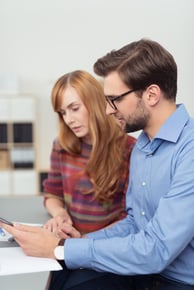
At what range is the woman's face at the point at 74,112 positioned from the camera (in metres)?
1.65

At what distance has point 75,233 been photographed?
147 centimetres

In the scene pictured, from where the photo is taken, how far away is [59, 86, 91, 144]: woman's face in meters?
1.65

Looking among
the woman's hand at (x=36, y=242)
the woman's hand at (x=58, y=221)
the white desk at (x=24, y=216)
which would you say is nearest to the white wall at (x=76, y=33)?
the white desk at (x=24, y=216)

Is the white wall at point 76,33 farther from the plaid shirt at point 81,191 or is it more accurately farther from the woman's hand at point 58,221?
the woman's hand at point 58,221

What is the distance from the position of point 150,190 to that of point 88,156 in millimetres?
590

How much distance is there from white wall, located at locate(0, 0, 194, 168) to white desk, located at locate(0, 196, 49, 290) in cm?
282

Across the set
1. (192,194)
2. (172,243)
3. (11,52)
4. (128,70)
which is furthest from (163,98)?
(11,52)

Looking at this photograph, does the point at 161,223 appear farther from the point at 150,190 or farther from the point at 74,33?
the point at 74,33

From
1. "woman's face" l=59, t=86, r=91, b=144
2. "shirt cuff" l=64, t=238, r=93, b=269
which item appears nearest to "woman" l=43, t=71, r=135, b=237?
"woman's face" l=59, t=86, r=91, b=144

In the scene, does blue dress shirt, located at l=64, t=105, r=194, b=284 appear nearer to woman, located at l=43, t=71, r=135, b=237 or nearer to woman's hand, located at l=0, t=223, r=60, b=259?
woman's hand, located at l=0, t=223, r=60, b=259

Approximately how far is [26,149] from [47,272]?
3472 millimetres

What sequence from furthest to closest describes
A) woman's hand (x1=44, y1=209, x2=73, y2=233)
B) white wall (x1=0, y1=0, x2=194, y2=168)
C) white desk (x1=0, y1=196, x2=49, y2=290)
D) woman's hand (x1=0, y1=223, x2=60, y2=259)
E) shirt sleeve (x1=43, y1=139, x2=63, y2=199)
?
white wall (x1=0, y1=0, x2=194, y2=168) → shirt sleeve (x1=43, y1=139, x2=63, y2=199) → woman's hand (x1=44, y1=209, x2=73, y2=233) → woman's hand (x1=0, y1=223, x2=60, y2=259) → white desk (x1=0, y1=196, x2=49, y2=290)

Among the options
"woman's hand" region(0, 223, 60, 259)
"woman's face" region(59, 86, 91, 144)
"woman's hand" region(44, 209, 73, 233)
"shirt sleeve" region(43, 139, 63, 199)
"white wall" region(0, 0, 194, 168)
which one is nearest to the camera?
"woman's hand" region(0, 223, 60, 259)

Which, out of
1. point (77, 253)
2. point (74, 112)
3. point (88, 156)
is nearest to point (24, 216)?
point (88, 156)
